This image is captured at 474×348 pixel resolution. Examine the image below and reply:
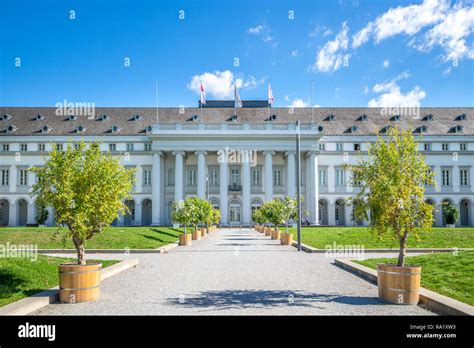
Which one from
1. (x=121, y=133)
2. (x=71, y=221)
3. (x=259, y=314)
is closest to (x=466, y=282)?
(x=259, y=314)

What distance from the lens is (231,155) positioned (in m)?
66.8

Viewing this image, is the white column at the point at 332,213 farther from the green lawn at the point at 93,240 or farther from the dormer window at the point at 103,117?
the green lawn at the point at 93,240

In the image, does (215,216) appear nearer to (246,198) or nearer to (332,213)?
(246,198)

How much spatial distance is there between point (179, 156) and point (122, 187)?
53503 mm

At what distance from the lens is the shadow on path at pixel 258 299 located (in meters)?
9.56

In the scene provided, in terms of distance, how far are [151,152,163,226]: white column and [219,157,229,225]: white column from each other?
349 inches

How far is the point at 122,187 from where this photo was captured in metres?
11.8

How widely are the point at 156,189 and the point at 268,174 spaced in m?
16.2

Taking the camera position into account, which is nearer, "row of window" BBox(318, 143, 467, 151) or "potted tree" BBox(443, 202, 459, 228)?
"potted tree" BBox(443, 202, 459, 228)

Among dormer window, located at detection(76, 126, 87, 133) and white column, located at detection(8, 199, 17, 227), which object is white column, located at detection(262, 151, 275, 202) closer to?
dormer window, located at detection(76, 126, 87, 133)

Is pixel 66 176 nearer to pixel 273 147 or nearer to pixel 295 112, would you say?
pixel 273 147

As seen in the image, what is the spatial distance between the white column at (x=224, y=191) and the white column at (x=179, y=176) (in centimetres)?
563

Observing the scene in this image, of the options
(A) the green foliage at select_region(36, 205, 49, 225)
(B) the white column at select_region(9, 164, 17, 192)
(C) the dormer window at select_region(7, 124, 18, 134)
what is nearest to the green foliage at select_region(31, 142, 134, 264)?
(A) the green foliage at select_region(36, 205, 49, 225)

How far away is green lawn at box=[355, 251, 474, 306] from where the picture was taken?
10203mm
